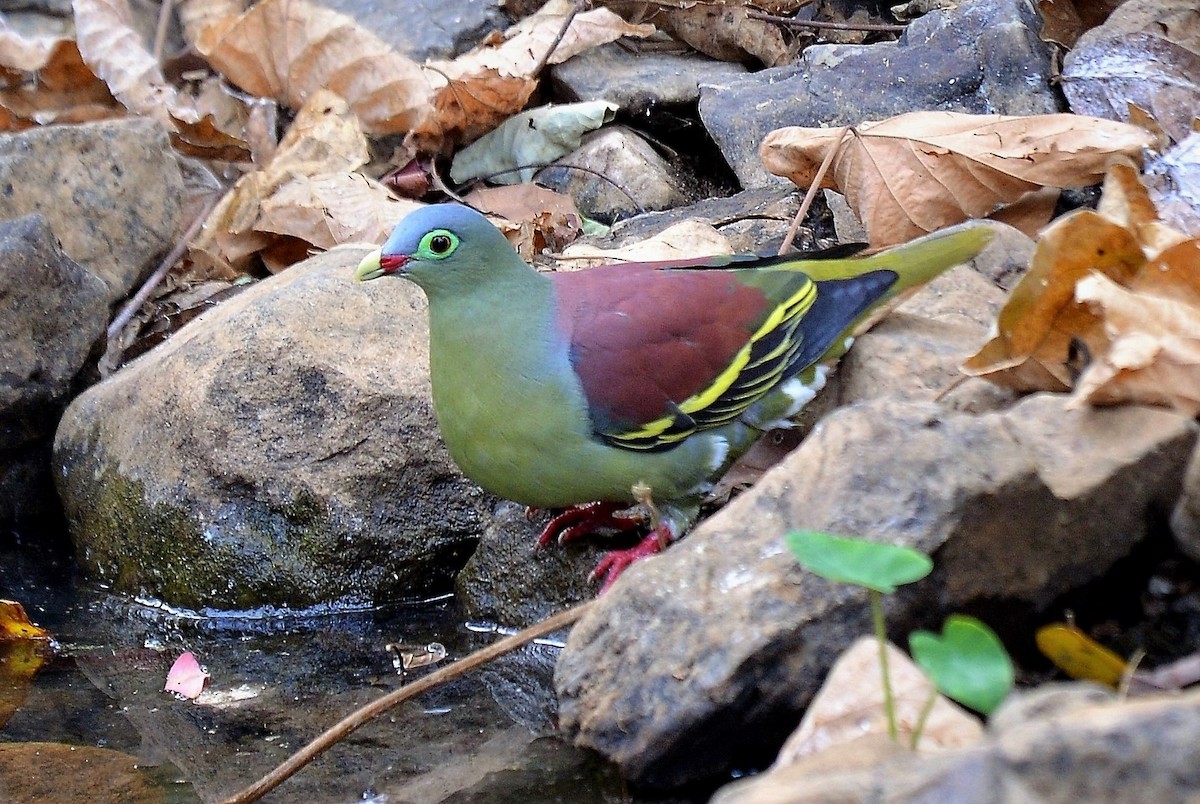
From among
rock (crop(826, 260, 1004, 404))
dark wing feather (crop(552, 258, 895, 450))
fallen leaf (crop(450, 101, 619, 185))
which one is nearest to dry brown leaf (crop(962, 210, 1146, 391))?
rock (crop(826, 260, 1004, 404))

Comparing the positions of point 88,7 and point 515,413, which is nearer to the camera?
point 515,413

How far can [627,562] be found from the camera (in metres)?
3.35

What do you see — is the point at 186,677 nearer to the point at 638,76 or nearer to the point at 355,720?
the point at 355,720

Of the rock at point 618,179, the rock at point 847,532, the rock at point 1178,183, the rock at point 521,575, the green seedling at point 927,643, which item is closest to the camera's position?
the green seedling at point 927,643

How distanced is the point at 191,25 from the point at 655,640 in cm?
588

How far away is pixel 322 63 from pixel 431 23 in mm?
713

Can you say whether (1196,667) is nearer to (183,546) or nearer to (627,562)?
(627,562)

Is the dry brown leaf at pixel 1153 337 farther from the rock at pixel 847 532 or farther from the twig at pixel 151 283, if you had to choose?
the twig at pixel 151 283

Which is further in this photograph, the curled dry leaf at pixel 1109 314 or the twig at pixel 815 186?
the twig at pixel 815 186

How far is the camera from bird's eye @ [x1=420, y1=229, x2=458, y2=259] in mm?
3385

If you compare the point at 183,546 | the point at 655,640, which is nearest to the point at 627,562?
the point at 655,640

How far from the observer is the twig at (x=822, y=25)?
5605mm

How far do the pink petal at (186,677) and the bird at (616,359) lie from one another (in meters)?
0.84

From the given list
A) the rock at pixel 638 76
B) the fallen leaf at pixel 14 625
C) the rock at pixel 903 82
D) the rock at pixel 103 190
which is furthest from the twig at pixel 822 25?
the fallen leaf at pixel 14 625
